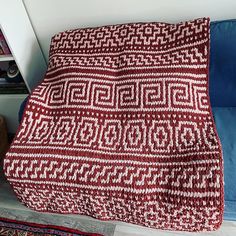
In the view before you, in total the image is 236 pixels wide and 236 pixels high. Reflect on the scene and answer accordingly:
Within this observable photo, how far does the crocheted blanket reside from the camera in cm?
106

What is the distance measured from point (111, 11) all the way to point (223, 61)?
674 millimetres

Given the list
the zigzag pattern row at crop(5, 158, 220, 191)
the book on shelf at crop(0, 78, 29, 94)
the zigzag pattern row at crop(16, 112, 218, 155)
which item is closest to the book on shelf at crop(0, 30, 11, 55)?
the book on shelf at crop(0, 78, 29, 94)

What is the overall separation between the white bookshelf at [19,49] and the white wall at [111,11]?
0.23 ft

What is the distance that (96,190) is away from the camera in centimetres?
112

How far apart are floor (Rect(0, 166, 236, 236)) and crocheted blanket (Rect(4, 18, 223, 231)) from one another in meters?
0.14

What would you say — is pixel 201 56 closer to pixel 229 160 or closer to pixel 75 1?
pixel 229 160

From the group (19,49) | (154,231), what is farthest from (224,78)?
(19,49)

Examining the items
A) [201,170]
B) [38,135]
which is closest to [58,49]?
[38,135]

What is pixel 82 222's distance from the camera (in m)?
1.44

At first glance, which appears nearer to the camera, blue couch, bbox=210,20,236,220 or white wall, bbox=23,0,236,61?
blue couch, bbox=210,20,236,220

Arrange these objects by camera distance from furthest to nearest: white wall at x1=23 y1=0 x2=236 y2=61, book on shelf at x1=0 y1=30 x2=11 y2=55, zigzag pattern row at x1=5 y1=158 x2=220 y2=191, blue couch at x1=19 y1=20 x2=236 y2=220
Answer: book on shelf at x1=0 y1=30 x2=11 y2=55, white wall at x1=23 y1=0 x2=236 y2=61, blue couch at x1=19 y1=20 x2=236 y2=220, zigzag pattern row at x1=5 y1=158 x2=220 y2=191

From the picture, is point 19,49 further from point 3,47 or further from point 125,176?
point 125,176

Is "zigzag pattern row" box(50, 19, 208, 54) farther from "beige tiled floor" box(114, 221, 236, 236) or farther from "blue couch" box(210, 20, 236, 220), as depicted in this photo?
"beige tiled floor" box(114, 221, 236, 236)

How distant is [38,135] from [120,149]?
42 centimetres
